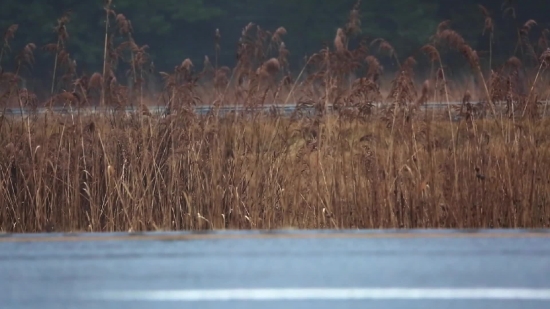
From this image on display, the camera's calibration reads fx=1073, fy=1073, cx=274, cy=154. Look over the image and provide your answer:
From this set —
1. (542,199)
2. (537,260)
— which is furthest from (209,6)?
(537,260)

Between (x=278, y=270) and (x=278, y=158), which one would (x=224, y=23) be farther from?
(x=278, y=270)

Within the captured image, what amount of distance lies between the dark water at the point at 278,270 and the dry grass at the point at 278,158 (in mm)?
783

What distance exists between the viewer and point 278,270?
5.94 m

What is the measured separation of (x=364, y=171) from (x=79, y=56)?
55.1 feet

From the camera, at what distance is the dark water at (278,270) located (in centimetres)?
527

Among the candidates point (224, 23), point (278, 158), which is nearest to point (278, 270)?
point (278, 158)

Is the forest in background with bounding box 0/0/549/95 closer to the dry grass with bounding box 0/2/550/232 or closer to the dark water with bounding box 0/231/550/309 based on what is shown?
the dry grass with bounding box 0/2/550/232

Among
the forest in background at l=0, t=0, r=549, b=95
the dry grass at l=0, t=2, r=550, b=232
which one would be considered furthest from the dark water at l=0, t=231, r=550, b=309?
the forest in background at l=0, t=0, r=549, b=95

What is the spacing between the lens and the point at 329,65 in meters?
8.81

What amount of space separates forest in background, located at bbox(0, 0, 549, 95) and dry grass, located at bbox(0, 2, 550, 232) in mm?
14833

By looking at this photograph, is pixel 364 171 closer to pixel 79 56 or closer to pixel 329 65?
pixel 329 65

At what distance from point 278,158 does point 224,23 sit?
52.9ft

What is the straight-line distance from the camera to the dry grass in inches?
313

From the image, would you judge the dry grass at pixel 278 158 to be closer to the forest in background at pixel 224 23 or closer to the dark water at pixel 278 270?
the dark water at pixel 278 270
